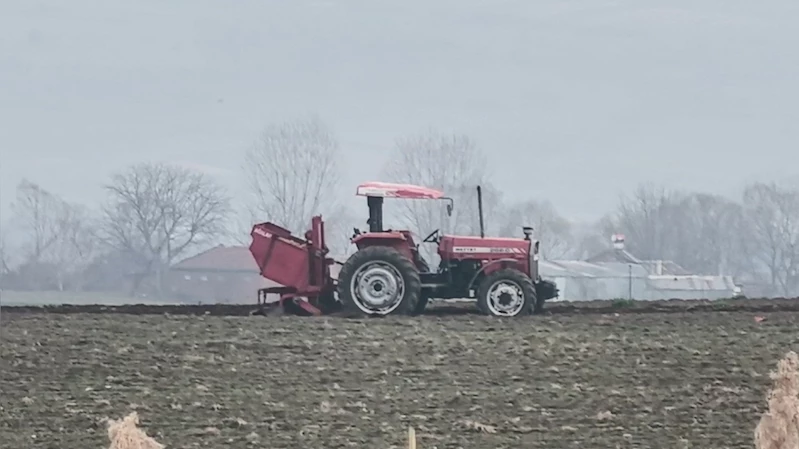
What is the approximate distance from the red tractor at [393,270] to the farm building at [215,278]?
1.29 metres

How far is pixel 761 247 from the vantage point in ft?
86.1

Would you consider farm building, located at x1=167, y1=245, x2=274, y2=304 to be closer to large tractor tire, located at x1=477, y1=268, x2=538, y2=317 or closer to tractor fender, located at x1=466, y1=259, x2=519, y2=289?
tractor fender, located at x1=466, y1=259, x2=519, y2=289

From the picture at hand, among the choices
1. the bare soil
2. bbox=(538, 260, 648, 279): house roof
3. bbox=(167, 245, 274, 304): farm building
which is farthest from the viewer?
bbox=(538, 260, 648, 279): house roof

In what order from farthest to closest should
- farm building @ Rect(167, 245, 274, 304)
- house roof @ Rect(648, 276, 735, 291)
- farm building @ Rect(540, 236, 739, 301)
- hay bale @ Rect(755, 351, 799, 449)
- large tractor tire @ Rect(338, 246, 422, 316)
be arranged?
house roof @ Rect(648, 276, 735, 291) → farm building @ Rect(540, 236, 739, 301) → farm building @ Rect(167, 245, 274, 304) → large tractor tire @ Rect(338, 246, 422, 316) → hay bale @ Rect(755, 351, 799, 449)

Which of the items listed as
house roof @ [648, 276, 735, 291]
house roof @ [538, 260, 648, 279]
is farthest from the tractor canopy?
house roof @ [648, 276, 735, 291]

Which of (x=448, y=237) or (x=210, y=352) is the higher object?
(x=448, y=237)

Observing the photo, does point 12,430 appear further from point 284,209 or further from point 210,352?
point 284,209

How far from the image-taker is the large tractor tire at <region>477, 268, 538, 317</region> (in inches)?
619

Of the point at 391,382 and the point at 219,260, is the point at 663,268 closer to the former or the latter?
the point at 219,260

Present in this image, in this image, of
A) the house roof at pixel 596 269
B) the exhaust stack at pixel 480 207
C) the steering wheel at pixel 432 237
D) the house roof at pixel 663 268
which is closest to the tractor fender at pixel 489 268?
the exhaust stack at pixel 480 207

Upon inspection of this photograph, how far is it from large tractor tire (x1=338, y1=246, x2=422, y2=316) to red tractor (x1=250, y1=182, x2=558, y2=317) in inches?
0.5

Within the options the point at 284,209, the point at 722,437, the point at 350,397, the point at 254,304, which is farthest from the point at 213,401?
the point at 284,209

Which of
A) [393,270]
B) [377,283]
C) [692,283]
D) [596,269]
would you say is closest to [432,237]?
[393,270]

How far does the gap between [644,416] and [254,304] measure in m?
8.23
